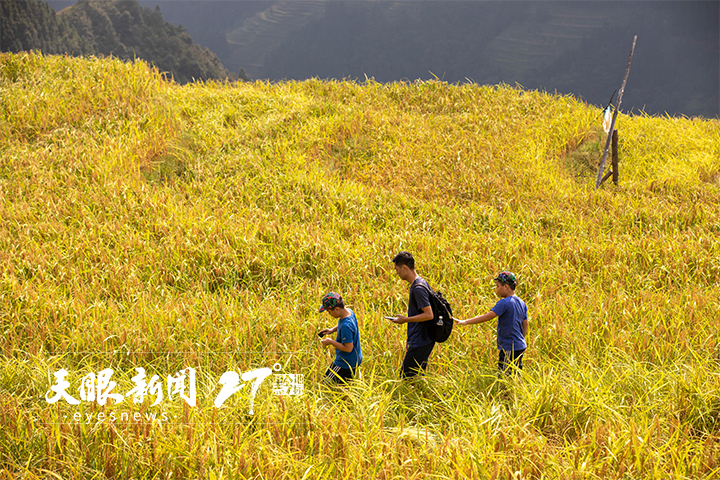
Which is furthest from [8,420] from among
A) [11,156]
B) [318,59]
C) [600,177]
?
[318,59]

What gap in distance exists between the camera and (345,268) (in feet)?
22.8

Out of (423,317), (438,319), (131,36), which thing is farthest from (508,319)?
(131,36)

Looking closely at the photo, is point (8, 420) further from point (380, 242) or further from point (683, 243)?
point (683, 243)

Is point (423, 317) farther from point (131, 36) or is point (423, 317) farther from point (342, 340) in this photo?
point (131, 36)

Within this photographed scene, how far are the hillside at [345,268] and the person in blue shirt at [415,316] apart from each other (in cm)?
29

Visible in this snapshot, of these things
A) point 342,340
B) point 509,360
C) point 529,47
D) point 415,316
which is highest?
point 529,47

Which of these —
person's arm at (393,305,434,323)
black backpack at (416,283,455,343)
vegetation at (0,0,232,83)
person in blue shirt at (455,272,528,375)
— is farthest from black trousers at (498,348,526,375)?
vegetation at (0,0,232,83)

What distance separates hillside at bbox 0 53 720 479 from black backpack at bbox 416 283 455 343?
519 millimetres

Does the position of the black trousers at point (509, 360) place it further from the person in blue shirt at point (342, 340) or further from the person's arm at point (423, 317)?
the person in blue shirt at point (342, 340)

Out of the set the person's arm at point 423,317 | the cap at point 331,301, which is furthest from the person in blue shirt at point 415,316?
the cap at point 331,301

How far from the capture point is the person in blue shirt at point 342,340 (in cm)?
373

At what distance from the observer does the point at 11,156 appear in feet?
30.0

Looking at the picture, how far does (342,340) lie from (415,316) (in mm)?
656

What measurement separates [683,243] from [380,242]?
5.07 metres
